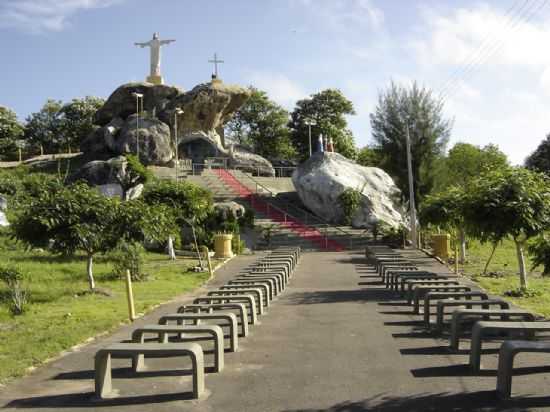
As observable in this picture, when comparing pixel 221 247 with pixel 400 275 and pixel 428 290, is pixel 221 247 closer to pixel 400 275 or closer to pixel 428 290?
pixel 400 275

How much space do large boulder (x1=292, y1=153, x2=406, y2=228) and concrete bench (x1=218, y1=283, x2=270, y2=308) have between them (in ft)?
73.0

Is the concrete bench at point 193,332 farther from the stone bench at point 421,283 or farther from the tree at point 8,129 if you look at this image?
the tree at point 8,129

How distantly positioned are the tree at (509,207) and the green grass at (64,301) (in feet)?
24.5

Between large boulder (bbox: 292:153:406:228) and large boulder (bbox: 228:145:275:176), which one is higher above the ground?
large boulder (bbox: 228:145:275:176)

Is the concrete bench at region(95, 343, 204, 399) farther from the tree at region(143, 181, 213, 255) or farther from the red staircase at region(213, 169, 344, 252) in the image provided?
the red staircase at region(213, 169, 344, 252)

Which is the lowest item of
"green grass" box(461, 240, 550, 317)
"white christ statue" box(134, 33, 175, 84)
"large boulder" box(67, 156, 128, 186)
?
"green grass" box(461, 240, 550, 317)

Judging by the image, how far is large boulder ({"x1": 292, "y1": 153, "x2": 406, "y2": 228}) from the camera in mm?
34844

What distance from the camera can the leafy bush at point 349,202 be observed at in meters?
34.2

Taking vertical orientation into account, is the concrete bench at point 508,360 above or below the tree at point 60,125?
below

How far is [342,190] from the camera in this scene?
34844mm

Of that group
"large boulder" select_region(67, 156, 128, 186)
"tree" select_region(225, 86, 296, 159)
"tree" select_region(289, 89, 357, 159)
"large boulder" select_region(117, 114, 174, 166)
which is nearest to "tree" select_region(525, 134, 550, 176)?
"tree" select_region(289, 89, 357, 159)

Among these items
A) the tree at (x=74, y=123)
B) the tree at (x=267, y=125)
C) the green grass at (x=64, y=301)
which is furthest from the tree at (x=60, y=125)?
the green grass at (x=64, y=301)

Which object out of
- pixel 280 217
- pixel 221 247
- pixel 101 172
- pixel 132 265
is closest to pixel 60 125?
pixel 101 172

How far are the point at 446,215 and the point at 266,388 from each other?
1761 cm
